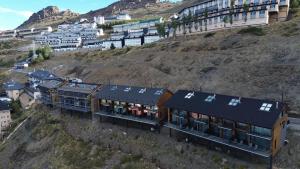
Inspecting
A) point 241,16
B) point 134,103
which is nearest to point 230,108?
point 134,103

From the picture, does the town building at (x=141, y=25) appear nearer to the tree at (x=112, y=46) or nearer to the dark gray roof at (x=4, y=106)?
the tree at (x=112, y=46)

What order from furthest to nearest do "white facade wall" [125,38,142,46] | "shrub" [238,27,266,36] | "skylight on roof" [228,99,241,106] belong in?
"white facade wall" [125,38,142,46] < "shrub" [238,27,266,36] < "skylight on roof" [228,99,241,106]

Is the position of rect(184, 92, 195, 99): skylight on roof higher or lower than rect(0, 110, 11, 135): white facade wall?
higher

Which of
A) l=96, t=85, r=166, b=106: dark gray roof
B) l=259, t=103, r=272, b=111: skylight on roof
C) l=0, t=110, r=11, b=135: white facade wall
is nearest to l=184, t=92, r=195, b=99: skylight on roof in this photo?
l=96, t=85, r=166, b=106: dark gray roof

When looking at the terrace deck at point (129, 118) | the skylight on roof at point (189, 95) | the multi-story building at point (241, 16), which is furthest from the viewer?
the multi-story building at point (241, 16)

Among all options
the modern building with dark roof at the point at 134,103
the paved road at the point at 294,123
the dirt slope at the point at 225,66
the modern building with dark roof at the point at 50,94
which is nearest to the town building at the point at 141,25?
the dirt slope at the point at 225,66

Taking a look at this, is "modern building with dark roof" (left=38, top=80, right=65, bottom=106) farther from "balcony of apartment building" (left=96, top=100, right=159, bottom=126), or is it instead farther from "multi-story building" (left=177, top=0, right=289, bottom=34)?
"multi-story building" (left=177, top=0, right=289, bottom=34)

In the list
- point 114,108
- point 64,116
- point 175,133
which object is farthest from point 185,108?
point 64,116
